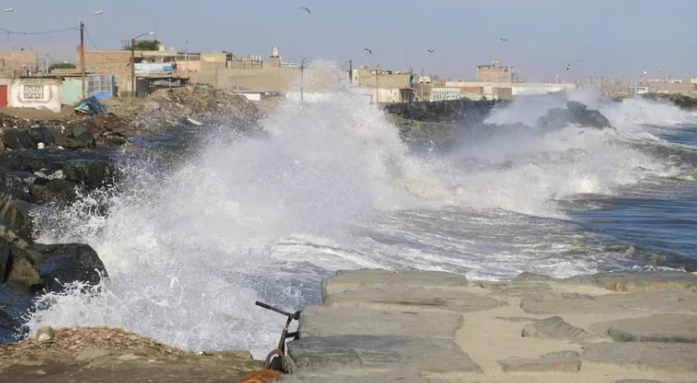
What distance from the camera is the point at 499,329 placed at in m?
4.07

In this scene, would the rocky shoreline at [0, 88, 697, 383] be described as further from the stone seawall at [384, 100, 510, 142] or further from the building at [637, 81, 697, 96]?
the building at [637, 81, 697, 96]

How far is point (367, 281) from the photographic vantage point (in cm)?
482

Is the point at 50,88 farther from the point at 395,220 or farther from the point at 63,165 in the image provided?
the point at 395,220

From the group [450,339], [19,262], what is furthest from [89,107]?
[450,339]

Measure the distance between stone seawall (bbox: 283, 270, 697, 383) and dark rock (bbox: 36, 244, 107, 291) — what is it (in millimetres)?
4618

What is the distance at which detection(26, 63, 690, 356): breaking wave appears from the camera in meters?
6.77

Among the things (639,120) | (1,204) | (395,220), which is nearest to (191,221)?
(1,204)

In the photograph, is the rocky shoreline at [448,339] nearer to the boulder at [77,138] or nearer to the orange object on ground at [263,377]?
the orange object on ground at [263,377]

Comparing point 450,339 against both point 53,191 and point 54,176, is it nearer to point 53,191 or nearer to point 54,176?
point 53,191

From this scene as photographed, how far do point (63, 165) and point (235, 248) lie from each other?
27.0 feet

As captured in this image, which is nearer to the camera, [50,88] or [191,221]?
[191,221]

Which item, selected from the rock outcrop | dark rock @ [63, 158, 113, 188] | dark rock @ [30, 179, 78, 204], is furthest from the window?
dark rock @ [30, 179, 78, 204]

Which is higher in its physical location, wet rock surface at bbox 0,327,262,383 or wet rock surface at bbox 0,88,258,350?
wet rock surface at bbox 0,327,262,383

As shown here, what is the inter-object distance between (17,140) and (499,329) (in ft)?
72.9
